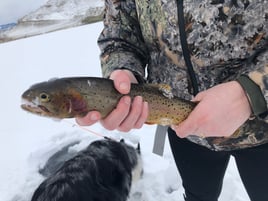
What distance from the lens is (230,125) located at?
1.15 m

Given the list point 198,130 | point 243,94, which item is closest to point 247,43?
point 243,94

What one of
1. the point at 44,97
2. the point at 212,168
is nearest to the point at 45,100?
the point at 44,97

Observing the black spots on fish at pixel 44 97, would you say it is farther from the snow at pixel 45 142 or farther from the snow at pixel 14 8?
the snow at pixel 14 8

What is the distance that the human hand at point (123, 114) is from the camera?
44.4 inches

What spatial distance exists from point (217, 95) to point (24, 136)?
113 inches

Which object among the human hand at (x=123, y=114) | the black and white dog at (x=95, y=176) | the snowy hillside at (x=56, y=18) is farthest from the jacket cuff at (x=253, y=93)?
the snowy hillside at (x=56, y=18)

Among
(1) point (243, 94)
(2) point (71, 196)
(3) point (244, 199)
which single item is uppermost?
(1) point (243, 94)

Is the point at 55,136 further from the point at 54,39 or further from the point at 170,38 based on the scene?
the point at 54,39

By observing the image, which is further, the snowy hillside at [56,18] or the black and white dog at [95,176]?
the snowy hillside at [56,18]

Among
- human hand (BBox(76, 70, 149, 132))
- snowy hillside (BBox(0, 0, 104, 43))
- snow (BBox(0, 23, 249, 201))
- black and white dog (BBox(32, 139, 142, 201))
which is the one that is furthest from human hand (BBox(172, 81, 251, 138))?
snowy hillside (BBox(0, 0, 104, 43))

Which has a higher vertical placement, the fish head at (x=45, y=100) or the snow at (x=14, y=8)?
the fish head at (x=45, y=100)

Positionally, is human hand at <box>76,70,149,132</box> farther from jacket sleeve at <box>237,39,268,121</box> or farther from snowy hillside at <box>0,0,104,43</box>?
snowy hillside at <box>0,0,104,43</box>

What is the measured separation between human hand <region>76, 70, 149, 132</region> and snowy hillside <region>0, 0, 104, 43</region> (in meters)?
8.26

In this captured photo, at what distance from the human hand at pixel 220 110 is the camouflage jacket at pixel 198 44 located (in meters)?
0.06
